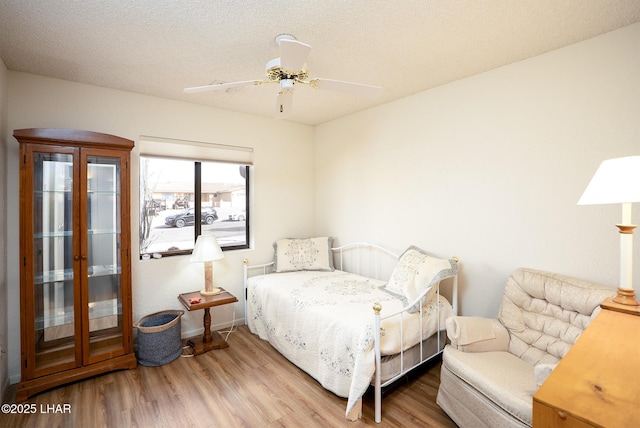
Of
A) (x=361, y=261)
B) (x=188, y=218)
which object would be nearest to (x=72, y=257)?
(x=188, y=218)

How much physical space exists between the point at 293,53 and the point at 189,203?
2371 mm

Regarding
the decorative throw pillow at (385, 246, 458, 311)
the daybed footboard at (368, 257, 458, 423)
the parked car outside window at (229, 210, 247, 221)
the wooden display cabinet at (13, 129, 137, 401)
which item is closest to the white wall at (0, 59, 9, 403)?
the wooden display cabinet at (13, 129, 137, 401)

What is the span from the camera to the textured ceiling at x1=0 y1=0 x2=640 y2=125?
5.35 ft

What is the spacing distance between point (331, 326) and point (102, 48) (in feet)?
8.19

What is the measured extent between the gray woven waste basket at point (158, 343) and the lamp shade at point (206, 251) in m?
0.57

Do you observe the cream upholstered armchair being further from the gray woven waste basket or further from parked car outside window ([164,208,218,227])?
parked car outside window ([164,208,218,227])

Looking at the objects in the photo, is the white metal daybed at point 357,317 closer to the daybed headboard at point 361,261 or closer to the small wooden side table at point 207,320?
the daybed headboard at point 361,261

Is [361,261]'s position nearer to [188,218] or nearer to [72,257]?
[188,218]

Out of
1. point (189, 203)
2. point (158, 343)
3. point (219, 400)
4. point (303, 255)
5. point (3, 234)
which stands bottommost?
point (219, 400)

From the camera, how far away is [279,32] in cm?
186

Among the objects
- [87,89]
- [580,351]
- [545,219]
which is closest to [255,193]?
[87,89]

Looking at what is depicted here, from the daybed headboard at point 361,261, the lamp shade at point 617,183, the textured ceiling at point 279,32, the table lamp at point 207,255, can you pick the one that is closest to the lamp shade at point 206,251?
the table lamp at point 207,255

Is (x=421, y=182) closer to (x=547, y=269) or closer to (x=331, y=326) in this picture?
(x=547, y=269)

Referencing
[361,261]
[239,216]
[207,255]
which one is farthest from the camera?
[239,216]
